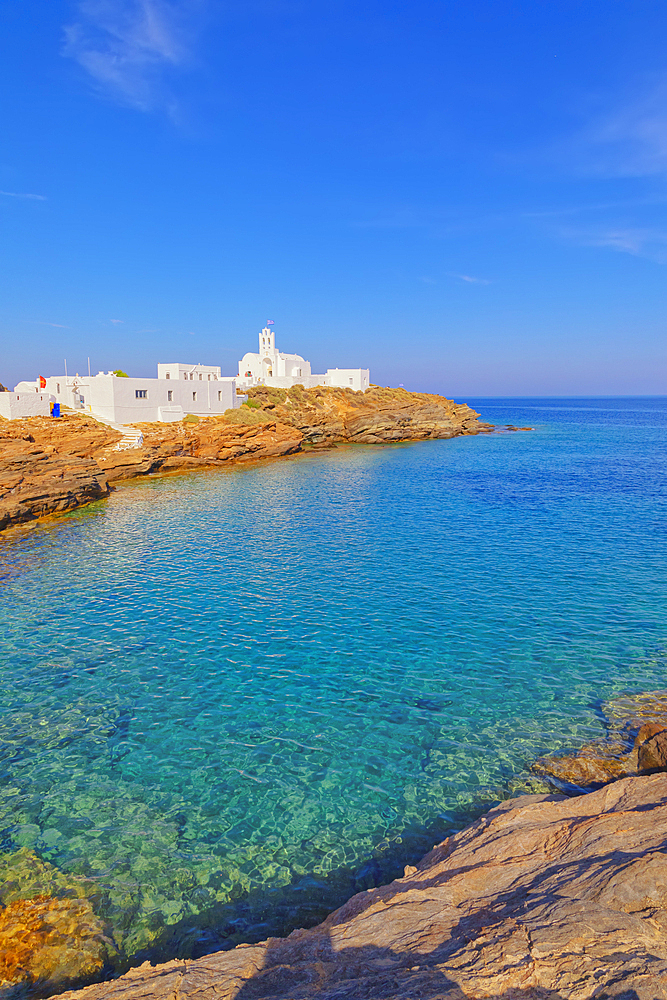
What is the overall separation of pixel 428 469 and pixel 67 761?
52.7 meters

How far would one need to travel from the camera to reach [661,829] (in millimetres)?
7223

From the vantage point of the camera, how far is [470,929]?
628cm

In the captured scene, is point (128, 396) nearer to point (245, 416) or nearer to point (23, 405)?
point (23, 405)

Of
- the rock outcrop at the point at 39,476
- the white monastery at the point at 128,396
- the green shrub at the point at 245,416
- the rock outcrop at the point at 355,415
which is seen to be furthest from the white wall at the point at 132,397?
the rock outcrop at the point at 355,415

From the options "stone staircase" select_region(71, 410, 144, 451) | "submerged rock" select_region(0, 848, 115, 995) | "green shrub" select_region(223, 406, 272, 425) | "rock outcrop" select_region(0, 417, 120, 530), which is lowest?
"submerged rock" select_region(0, 848, 115, 995)

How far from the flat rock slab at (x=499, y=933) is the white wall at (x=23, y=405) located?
2209 inches

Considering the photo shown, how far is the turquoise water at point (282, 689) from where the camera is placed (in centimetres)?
996

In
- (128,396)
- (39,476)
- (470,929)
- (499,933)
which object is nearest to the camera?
(499,933)

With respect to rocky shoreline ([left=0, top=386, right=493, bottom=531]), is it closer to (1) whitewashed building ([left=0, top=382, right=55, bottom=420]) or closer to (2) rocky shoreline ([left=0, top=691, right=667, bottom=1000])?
(1) whitewashed building ([left=0, top=382, right=55, bottom=420])

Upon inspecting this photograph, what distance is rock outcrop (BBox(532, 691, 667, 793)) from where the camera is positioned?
36.9 ft

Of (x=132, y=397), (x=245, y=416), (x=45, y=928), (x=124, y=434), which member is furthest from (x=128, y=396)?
(x=45, y=928)

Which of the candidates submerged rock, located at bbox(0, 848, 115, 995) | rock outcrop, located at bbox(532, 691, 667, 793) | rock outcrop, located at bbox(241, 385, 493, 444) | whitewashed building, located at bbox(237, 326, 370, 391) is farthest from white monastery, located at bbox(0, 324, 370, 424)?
rock outcrop, located at bbox(532, 691, 667, 793)

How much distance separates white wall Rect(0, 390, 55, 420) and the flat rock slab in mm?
56121

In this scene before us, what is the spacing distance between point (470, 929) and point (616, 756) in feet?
25.4
